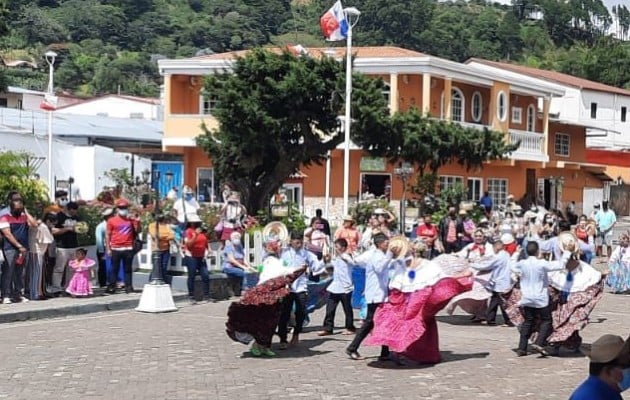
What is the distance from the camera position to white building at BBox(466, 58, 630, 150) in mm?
70250

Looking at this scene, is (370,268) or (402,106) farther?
(402,106)

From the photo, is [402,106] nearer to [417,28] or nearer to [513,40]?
[417,28]

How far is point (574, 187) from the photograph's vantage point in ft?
190

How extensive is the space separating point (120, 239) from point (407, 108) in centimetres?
2170

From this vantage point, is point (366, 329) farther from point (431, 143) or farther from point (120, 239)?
point (431, 143)

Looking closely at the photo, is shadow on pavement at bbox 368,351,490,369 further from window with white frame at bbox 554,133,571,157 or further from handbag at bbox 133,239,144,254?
window with white frame at bbox 554,133,571,157

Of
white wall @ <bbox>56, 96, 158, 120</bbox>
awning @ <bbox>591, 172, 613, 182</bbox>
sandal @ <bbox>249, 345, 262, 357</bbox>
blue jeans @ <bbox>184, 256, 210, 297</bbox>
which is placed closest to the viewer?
sandal @ <bbox>249, 345, 262, 357</bbox>

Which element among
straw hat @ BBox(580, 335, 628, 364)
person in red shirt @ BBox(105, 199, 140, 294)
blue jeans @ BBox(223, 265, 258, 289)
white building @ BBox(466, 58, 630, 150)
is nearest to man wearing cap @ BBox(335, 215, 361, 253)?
blue jeans @ BBox(223, 265, 258, 289)

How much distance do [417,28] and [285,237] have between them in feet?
375

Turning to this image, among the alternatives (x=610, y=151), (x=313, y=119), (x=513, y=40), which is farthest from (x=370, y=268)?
(x=513, y=40)

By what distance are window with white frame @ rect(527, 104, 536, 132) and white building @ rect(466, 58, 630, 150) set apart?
1564cm

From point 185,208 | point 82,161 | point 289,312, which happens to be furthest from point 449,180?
point 289,312

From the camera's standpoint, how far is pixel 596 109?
73.2m

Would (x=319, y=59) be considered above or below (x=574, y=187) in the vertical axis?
above
